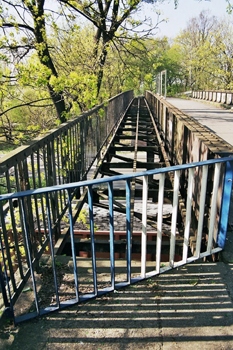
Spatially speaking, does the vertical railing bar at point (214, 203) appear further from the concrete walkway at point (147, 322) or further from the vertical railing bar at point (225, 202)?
the concrete walkway at point (147, 322)

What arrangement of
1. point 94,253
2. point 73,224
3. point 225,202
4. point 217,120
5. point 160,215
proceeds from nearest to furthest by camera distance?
point 94,253, point 160,215, point 225,202, point 73,224, point 217,120

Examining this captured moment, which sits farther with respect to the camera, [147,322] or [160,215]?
[160,215]

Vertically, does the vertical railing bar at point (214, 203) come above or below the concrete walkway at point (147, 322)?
above

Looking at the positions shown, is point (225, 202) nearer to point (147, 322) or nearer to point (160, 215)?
point (160, 215)

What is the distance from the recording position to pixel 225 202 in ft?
9.59

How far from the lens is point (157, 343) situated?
2.20 metres

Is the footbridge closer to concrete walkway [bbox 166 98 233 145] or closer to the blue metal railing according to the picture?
the blue metal railing

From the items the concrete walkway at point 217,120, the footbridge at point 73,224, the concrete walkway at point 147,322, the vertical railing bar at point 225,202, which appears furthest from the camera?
the concrete walkway at point 217,120

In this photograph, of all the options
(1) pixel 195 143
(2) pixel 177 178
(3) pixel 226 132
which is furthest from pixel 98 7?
(2) pixel 177 178

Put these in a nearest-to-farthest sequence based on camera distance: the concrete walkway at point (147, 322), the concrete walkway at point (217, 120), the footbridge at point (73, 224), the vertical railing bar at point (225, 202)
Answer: the concrete walkway at point (147, 322), the footbridge at point (73, 224), the vertical railing bar at point (225, 202), the concrete walkway at point (217, 120)

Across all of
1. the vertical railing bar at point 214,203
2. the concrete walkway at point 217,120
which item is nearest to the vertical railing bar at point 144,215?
the vertical railing bar at point 214,203

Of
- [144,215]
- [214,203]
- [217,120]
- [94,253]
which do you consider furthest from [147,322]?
[217,120]

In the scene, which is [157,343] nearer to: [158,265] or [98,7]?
[158,265]

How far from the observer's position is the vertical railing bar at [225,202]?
284 cm
